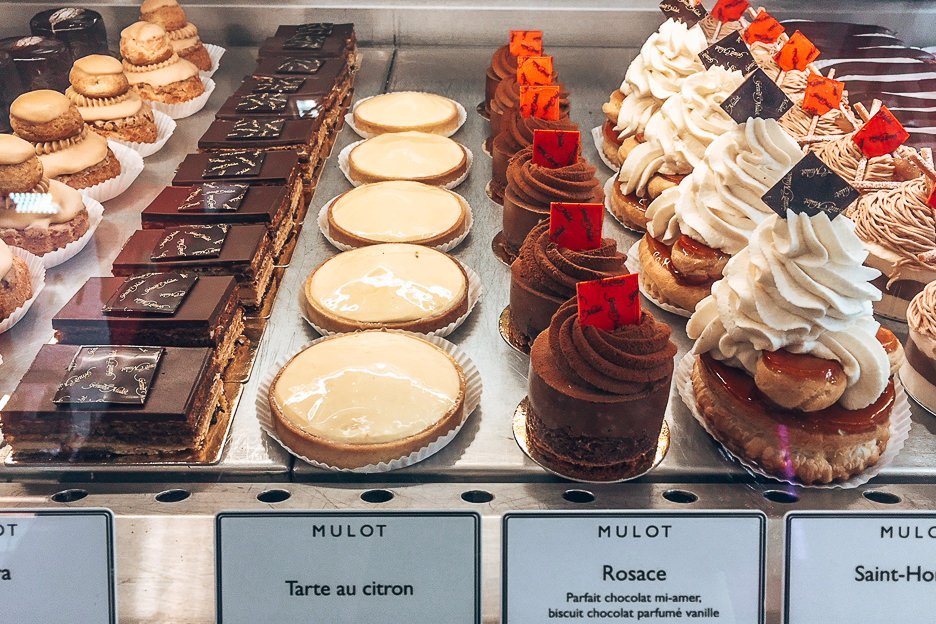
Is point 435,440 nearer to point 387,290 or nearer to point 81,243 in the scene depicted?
point 387,290

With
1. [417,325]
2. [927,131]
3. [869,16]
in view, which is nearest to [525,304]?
[417,325]

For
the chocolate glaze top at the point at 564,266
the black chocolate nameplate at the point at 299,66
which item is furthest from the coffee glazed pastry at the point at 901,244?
the black chocolate nameplate at the point at 299,66

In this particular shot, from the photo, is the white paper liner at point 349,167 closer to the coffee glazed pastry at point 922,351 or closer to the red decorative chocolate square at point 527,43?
the red decorative chocolate square at point 527,43

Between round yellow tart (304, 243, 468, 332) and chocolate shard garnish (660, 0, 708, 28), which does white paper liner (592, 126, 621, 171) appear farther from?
round yellow tart (304, 243, 468, 332)

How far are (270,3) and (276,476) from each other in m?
2.89

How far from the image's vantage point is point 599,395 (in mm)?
1884

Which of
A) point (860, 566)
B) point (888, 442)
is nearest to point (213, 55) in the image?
point (888, 442)

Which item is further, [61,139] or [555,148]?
[61,139]

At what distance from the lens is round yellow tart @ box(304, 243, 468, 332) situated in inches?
96.6

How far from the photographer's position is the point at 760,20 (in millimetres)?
3406

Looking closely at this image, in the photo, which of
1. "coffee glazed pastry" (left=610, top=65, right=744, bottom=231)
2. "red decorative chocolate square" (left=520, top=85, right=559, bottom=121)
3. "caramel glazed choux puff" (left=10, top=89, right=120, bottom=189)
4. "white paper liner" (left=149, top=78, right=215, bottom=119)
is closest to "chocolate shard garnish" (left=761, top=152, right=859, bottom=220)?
"coffee glazed pastry" (left=610, top=65, right=744, bottom=231)

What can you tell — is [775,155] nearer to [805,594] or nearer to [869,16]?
[805,594]

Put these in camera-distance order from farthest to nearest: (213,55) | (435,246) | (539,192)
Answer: (213,55) → (435,246) → (539,192)

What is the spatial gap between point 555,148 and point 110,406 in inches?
61.4
